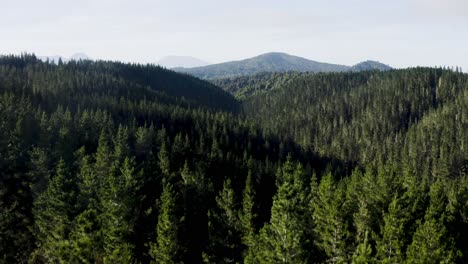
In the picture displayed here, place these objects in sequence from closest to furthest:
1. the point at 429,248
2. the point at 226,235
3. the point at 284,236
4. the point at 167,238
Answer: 1. the point at 284,236
2. the point at 429,248
3. the point at 167,238
4. the point at 226,235

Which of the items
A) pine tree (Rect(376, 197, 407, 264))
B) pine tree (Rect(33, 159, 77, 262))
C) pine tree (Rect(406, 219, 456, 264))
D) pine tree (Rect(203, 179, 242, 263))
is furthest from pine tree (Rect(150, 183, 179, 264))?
pine tree (Rect(406, 219, 456, 264))

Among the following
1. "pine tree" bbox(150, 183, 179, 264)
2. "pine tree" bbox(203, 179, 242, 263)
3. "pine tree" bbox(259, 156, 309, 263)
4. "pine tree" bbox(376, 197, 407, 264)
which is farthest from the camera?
"pine tree" bbox(203, 179, 242, 263)

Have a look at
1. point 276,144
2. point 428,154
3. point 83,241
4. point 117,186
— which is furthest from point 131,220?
point 428,154

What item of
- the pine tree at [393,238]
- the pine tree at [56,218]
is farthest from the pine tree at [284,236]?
the pine tree at [56,218]

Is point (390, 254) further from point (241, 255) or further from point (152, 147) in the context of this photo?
point (152, 147)

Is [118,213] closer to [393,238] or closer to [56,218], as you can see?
[56,218]

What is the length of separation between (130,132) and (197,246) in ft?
207

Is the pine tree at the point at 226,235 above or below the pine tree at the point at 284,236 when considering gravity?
below

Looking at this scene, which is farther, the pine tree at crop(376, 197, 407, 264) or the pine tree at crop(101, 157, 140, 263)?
the pine tree at crop(101, 157, 140, 263)

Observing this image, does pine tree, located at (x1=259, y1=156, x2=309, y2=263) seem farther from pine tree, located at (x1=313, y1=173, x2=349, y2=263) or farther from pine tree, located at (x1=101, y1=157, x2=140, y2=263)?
pine tree, located at (x1=101, y1=157, x2=140, y2=263)

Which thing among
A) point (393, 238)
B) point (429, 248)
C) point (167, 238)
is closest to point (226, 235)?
point (167, 238)

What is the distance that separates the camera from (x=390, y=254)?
151 feet

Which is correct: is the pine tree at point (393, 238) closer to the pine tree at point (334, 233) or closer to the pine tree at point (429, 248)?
the pine tree at point (429, 248)

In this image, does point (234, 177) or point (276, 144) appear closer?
point (234, 177)
